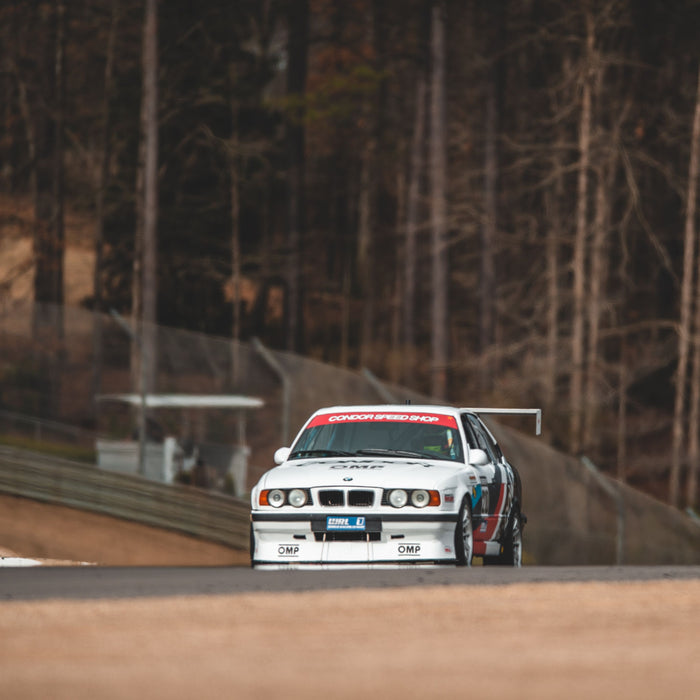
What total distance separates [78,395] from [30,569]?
10.4 meters

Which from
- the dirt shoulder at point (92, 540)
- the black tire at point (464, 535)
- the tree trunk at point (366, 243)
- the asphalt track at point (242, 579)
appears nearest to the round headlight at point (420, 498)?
the black tire at point (464, 535)

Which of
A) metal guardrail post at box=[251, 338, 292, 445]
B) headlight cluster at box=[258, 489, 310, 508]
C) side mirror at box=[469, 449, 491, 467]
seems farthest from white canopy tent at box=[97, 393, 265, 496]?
headlight cluster at box=[258, 489, 310, 508]

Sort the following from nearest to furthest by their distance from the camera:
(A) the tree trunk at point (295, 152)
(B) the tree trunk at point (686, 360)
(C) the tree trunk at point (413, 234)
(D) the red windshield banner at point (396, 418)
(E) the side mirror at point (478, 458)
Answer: (E) the side mirror at point (478, 458) → (D) the red windshield banner at point (396, 418) → (B) the tree trunk at point (686, 360) → (A) the tree trunk at point (295, 152) → (C) the tree trunk at point (413, 234)

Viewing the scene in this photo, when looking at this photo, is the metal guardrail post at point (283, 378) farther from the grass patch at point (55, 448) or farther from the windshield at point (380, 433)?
the windshield at point (380, 433)

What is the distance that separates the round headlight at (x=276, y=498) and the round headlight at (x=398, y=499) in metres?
0.91

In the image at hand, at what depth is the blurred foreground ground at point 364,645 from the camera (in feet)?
21.8

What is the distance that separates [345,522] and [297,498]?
0.46 meters

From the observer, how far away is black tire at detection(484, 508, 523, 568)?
15656 mm

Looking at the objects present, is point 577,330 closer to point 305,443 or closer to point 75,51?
point 305,443

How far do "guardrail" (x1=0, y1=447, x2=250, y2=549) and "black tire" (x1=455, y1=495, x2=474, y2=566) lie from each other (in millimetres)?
9446

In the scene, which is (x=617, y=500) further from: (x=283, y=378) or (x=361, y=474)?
(x=361, y=474)

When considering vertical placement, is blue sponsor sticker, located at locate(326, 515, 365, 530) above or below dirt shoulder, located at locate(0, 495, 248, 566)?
above

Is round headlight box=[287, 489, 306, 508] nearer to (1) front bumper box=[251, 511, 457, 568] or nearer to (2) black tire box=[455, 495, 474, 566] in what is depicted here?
(1) front bumper box=[251, 511, 457, 568]

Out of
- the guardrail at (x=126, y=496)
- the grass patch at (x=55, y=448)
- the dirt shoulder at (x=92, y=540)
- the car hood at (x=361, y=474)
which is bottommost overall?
the dirt shoulder at (x=92, y=540)
